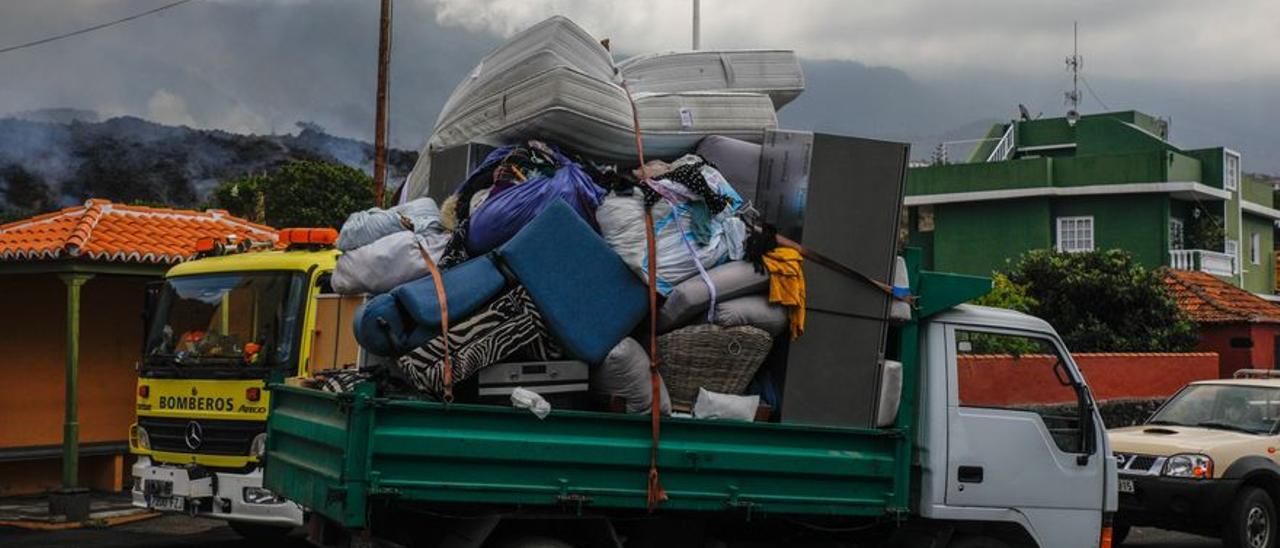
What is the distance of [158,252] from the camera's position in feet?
41.7

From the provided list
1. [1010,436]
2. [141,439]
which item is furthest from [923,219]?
[1010,436]

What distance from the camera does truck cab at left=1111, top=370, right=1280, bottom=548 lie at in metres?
10.8

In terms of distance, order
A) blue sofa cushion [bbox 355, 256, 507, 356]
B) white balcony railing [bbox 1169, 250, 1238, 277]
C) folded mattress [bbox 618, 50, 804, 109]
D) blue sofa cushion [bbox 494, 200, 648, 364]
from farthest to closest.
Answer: white balcony railing [bbox 1169, 250, 1238, 277]
folded mattress [bbox 618, 50, 804, 109]
blue sofa cushion [bbox 494, 200, 648, 364]
blue sofa cushion [bbox 355, 256, 507, 356]

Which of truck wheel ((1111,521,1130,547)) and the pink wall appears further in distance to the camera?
truck wheel ((1111,521,1130,547))

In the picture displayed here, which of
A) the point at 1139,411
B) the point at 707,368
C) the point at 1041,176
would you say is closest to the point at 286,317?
the point at 707,368

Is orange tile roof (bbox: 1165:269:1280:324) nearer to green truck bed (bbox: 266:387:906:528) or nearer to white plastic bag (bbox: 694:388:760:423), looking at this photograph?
green truck bed (bbox: 266:387:906:528)

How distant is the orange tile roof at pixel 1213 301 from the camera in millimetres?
26297

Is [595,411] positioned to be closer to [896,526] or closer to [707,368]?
[707,368]

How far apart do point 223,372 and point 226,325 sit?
1.40ft

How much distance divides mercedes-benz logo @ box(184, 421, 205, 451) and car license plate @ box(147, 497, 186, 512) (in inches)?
15.3

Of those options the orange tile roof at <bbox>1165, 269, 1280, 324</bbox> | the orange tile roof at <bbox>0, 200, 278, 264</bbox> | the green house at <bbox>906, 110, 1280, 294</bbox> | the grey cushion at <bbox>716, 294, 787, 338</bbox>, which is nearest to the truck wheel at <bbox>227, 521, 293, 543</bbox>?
the orange tile roof at <bbox>0, 200, 278, 264</bbox>

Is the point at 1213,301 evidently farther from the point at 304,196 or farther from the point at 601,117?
the point at 304,196

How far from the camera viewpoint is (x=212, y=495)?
958 centimetres

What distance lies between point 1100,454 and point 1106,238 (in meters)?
27.3
